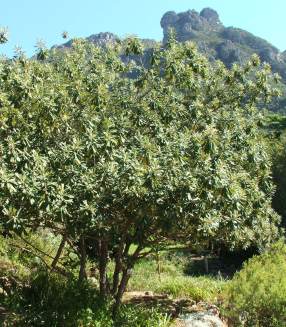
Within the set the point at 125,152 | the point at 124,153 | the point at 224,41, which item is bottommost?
the point at 124,153

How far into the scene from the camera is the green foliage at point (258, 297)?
1107 centimetres

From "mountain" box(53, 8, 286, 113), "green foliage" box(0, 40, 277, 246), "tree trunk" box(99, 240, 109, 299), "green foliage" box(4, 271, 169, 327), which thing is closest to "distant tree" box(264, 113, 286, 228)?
"green foliage" box(0, 40, 277, 246)

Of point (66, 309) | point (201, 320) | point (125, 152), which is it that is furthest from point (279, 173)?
point (125, 152)

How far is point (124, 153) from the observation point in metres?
8.87

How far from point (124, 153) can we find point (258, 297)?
4.86 m

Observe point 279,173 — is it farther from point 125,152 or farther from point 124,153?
point 124,153

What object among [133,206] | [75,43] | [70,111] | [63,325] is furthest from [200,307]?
[75,43]

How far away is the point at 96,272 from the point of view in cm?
1705

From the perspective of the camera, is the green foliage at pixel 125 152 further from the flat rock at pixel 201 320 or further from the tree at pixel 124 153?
the flat rock at pixel 201 320

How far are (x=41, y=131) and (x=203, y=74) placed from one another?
5.83 meters

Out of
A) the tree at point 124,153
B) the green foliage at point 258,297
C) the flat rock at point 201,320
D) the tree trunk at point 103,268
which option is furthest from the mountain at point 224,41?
the flat rock at point 201,320

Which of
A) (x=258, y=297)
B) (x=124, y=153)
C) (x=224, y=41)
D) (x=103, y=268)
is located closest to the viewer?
(x=124, y=153)

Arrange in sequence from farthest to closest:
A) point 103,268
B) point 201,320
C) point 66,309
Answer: point 103,268
point 201,320
point 66,309

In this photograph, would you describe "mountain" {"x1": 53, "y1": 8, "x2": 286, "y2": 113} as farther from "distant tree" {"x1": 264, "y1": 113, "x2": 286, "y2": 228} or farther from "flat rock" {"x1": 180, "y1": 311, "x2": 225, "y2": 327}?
"flat rock" {"x1": 180, "y1": 311, "x2": 225, "y2": 327}
